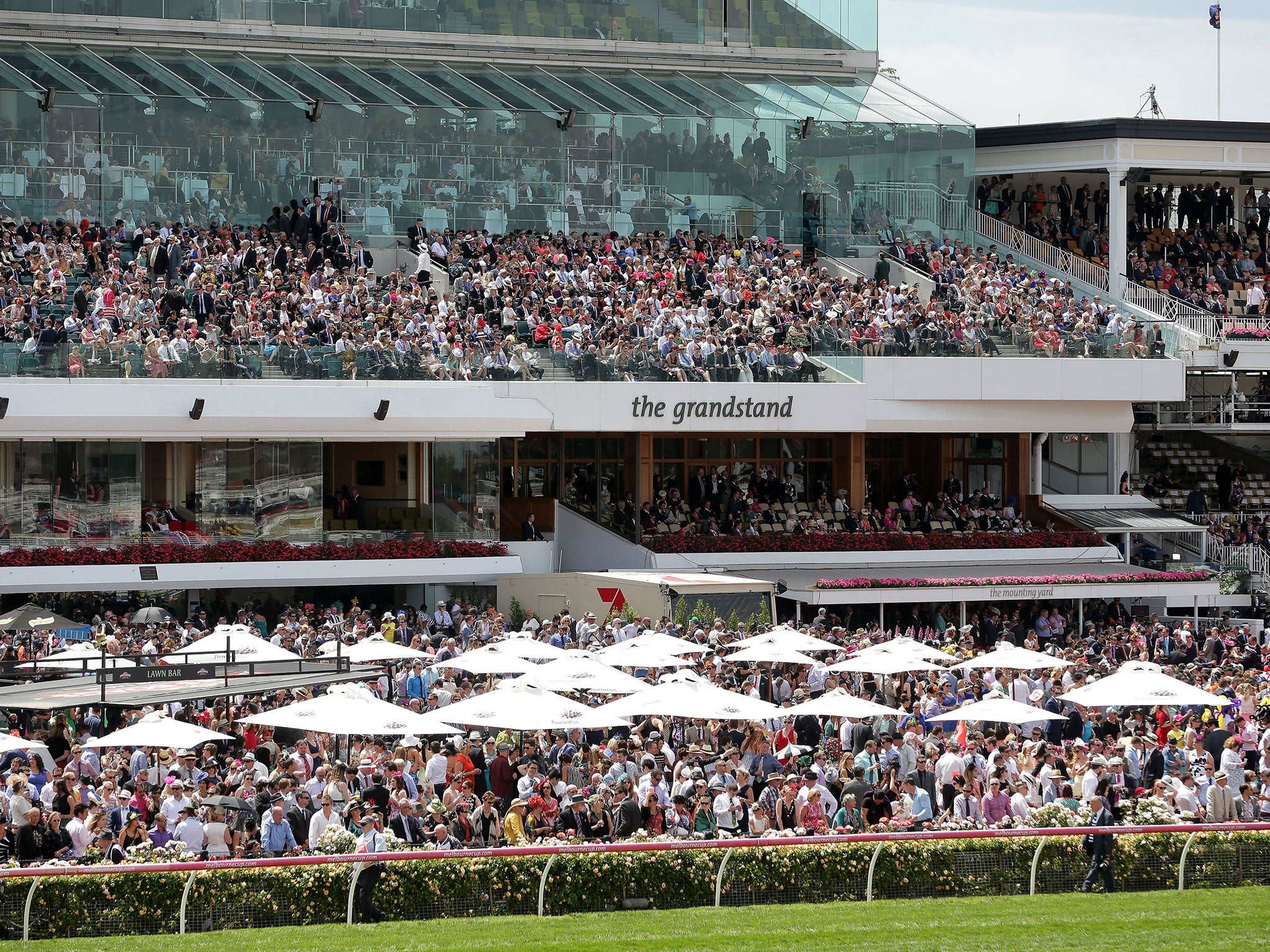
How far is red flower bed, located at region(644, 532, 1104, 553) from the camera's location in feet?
129

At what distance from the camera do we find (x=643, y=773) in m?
18.0

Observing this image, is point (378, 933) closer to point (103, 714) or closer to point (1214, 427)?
point (103, 714)

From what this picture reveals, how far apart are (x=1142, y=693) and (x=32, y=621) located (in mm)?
17060

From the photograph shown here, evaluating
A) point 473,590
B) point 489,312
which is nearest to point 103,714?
point 473,590

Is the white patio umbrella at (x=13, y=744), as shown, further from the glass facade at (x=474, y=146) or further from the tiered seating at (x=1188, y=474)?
the tiered seating at (x=1188, y=474)

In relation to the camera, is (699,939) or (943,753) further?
(943,753)

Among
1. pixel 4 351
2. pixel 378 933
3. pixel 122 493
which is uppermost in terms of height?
pixel 4 351

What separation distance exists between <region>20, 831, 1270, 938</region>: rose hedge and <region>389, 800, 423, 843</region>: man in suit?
4.89ft

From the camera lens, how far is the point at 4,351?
34.3 m

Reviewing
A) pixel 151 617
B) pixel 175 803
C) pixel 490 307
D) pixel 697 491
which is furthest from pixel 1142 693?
pixel 490 307

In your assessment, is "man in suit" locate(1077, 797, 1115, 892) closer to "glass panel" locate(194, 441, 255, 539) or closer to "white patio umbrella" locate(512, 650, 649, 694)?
"white patio umbrella" locate(512, 650, 649, 694)

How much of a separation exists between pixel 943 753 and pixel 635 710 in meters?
3.36

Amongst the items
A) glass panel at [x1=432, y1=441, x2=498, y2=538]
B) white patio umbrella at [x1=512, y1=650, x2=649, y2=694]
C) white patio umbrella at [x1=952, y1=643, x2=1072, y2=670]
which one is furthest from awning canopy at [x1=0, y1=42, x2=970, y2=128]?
white patio umbrella at [x1=512, y1=650, x2=649, y2=694]

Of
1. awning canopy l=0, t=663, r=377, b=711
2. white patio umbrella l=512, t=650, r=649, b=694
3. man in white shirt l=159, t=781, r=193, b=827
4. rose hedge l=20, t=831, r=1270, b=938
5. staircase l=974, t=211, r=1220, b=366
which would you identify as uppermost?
staircase l=974, t=211, r=1220, b=366
